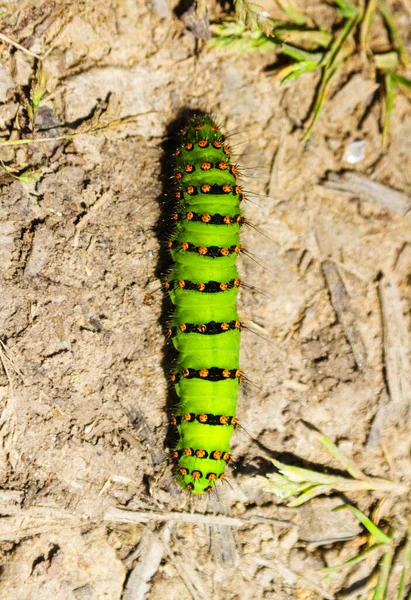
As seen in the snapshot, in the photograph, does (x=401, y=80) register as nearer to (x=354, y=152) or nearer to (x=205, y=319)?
(x=354, y=152)

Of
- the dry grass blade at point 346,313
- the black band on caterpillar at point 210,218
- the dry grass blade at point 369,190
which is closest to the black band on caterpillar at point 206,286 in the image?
the black band on caterpillar at point 210,218

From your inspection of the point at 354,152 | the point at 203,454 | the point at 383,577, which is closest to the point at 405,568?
the point at 383,577

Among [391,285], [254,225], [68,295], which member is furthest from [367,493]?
[68,295]

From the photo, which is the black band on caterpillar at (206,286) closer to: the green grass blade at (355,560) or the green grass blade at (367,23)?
the green grass blade at (355,560)

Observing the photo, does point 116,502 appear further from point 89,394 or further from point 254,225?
point 254,225

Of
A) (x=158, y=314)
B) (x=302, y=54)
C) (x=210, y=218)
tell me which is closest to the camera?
(x=210, y=218)

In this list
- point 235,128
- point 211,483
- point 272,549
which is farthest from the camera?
point 235,128
